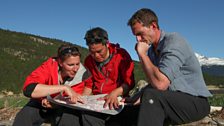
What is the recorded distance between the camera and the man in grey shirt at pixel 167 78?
353 centimetres

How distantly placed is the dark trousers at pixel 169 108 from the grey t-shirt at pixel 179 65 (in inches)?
4.0

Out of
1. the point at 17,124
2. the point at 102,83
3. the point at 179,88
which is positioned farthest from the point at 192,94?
the point at 17,124

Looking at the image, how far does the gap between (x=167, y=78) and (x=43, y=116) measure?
175cm

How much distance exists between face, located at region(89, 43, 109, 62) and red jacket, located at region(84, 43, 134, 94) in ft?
0.32

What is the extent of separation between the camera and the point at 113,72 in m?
4.57

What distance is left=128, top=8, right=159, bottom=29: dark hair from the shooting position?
3855mm

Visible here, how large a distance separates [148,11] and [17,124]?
1.93 meters

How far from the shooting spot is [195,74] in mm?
3961

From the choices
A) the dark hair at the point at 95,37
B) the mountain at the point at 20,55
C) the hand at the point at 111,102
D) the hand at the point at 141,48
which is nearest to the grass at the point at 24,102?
the hand at the point at 111,102

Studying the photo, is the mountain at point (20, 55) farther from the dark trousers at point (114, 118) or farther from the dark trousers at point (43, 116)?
the dark trousers at point (114, 118)

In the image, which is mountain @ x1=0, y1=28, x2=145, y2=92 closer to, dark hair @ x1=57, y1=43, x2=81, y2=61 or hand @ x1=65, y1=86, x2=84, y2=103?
dark hair @ x1=57, y1=43, x2=81, y2=61

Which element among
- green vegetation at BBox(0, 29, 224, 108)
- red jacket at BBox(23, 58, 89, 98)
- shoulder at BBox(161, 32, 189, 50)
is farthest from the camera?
green vegetation at BBox(0, 29, 224, 108)

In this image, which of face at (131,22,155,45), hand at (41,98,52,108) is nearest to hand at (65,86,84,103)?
hand at (41,98,52,108)

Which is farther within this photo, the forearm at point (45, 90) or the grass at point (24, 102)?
the grass at point (24, 102)
